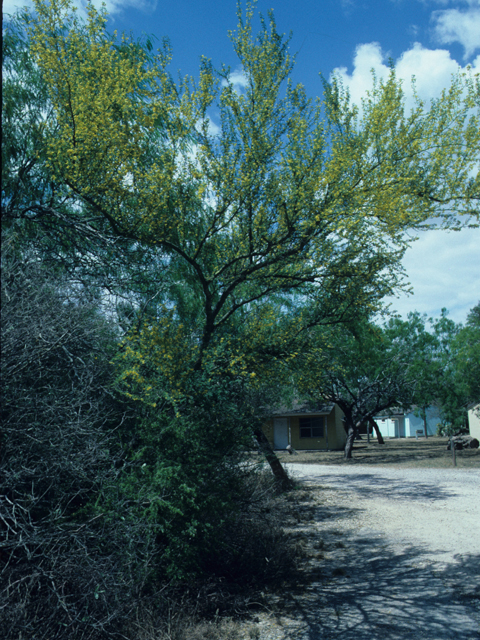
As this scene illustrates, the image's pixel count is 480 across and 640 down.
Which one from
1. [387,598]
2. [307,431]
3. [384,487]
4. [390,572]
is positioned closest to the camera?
[387,598]

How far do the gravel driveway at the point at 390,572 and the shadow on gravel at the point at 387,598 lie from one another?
0.01 metres

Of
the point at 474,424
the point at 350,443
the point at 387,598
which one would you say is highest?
the point at 474,424

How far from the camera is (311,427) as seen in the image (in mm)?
39969

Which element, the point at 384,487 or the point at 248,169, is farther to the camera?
the point at 384,487

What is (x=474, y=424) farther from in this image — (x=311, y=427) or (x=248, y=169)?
(x=248, y=169)

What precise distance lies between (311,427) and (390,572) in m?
32.9

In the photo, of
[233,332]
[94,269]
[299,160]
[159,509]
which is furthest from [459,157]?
[159,509]

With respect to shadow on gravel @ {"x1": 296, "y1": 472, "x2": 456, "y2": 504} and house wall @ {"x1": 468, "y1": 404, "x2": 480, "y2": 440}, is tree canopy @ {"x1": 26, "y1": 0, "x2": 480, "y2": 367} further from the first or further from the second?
house wall @ {"x1": 468, "y1": 404, "x2": 480, "y2": 440}

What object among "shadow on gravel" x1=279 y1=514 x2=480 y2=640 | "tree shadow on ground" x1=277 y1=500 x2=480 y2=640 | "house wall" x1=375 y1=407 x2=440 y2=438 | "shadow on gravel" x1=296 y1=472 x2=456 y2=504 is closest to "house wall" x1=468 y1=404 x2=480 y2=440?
"shadow on gravel" x1=296 y1=472 x2=456 y2=504

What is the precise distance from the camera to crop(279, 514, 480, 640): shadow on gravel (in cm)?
549

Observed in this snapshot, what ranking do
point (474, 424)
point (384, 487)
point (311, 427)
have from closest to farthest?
point (384, 487) < point (474, 424) < point (311, 427)

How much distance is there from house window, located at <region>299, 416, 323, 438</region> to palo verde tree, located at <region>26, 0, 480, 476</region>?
32.5 metres

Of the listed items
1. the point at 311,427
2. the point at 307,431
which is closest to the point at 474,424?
the point at 311,427

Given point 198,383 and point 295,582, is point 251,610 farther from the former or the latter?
point 198,383
